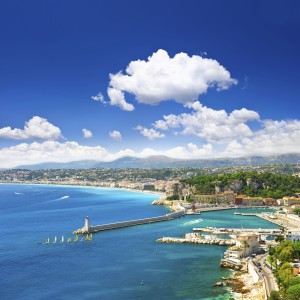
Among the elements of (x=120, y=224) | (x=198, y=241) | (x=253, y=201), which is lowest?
(x=198, y=241)

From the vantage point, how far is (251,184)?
117188 mm

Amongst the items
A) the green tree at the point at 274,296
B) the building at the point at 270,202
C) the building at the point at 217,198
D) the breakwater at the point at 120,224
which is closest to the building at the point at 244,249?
the green tree at the point at 274,296

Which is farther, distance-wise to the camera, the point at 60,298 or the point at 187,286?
the point at 187,286

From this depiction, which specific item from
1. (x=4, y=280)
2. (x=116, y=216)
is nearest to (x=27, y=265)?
(x=4, y=280)

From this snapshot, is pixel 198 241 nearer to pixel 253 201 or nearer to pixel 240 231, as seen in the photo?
pixel 240 231

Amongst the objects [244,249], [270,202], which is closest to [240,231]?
[244,249]

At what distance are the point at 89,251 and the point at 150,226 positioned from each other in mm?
20412

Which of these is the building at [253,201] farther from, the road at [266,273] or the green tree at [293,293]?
the green tree at [293,293]

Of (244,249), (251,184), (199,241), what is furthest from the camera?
(251,184)

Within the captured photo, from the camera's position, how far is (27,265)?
43438mm

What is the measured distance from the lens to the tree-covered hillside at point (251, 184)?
113m

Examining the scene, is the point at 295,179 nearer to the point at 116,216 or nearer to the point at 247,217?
the point at 247,217

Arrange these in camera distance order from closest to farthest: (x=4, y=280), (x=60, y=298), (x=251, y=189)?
1. (x=60, y=298)
2. (x=4, y=280)
3. (x=251, y=189)

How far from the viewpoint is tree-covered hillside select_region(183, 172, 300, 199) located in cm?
11262
